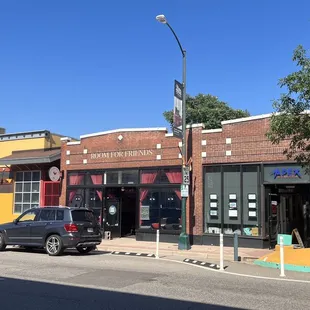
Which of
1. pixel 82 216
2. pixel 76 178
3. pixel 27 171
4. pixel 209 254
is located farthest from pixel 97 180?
pixel 209 254

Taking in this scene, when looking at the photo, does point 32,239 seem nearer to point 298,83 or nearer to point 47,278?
point 47,278

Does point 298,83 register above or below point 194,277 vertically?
above

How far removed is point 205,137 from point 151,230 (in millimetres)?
5115

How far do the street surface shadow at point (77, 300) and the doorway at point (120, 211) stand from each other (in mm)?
12535

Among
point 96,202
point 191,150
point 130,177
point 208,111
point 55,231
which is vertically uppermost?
point 208,111

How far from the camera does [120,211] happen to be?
21.1 metres

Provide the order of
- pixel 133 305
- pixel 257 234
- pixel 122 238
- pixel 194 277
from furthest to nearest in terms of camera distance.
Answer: pixel 122 238, pixel 257 234, pixel 194 277, pixel 133 305

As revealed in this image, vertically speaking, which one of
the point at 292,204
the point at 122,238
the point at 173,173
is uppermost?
the point at 173,173

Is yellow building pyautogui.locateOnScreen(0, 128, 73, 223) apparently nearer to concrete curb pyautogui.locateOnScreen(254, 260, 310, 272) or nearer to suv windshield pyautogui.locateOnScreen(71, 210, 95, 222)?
suv windshield pyautogui.locateOnScreen(71, 210, 95, 222)

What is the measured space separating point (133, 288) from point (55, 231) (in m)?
6.54

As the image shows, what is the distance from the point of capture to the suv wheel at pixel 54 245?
1402 centimetres

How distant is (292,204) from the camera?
1908cm

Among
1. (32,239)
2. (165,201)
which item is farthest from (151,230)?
(32,239)

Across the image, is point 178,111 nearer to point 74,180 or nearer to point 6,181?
point 74,180
